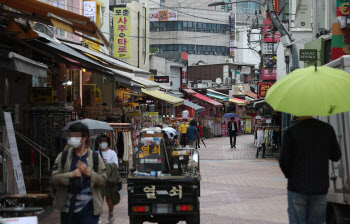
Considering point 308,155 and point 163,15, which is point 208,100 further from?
point 308,155

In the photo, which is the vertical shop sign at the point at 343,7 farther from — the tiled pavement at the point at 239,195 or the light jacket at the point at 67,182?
the light jacket at the point at 67,182

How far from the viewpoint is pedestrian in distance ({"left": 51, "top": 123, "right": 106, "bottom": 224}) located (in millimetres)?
5992

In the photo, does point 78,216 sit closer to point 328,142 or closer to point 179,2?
point 328,142

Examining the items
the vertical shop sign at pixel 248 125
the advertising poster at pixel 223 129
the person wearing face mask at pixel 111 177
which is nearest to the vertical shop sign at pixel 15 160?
the person wearing face mask at pixel 111 177

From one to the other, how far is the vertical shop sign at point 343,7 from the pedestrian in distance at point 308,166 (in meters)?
10.2

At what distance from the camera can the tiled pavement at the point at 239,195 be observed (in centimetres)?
1121

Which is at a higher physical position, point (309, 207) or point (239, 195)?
point (309, 207)

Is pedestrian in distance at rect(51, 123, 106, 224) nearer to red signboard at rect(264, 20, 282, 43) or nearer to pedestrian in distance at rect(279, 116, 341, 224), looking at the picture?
pedestrian in distance at rect(279, 116, 341, 224)

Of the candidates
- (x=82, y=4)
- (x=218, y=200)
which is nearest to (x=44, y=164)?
(x=218, y=200)

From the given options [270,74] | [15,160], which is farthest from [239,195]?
[270,74]

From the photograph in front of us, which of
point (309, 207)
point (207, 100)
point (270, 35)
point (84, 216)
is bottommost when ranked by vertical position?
point (84, 216)

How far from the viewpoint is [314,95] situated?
5.83m

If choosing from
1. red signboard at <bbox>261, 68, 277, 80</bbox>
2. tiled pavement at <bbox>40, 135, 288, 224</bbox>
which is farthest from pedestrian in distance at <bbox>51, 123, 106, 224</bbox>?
red signboard at <bbox>261, 68, 277, 80</bbox>

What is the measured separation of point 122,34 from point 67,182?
2728 centimetres
